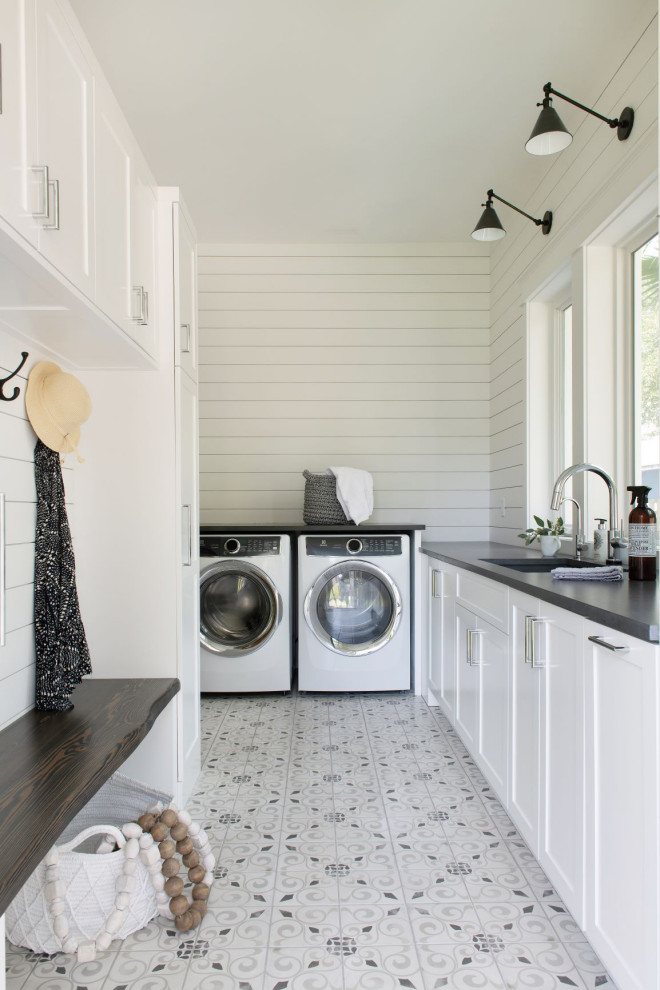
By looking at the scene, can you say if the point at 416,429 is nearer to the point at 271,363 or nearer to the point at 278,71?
the point at 271,363

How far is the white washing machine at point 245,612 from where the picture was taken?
3.40m

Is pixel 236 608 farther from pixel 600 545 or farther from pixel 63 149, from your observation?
pixel 63 149

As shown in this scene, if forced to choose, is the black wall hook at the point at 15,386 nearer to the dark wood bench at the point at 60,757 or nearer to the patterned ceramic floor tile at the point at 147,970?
the dark wood bench at the point at 60,757

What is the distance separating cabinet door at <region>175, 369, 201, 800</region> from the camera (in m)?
2.15

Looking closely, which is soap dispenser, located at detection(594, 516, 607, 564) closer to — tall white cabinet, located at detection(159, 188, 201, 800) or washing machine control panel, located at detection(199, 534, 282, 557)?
tall white cabinet, located at detection(159, 188, 201, 800)

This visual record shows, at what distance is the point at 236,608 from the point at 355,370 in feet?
5.34

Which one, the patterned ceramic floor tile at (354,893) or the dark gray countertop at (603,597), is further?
the patterned ceramic floor tile at (354,893)

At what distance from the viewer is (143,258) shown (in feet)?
6.54

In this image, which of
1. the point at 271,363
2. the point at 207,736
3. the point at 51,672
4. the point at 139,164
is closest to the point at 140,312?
the point at 139,164

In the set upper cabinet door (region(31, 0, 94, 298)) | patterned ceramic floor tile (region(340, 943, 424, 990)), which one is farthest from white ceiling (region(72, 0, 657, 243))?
patterned ceramic floor tile (region(340, 943, 424, 990))

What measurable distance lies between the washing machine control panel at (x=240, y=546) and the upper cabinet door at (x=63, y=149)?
2.05 metres

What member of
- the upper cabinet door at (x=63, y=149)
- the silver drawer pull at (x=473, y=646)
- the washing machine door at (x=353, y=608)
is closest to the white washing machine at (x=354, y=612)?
the washing machine door at (x=353, y=608)

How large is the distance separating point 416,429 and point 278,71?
83.9 inches

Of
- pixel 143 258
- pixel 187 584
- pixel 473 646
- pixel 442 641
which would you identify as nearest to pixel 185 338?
pixel 143 258
